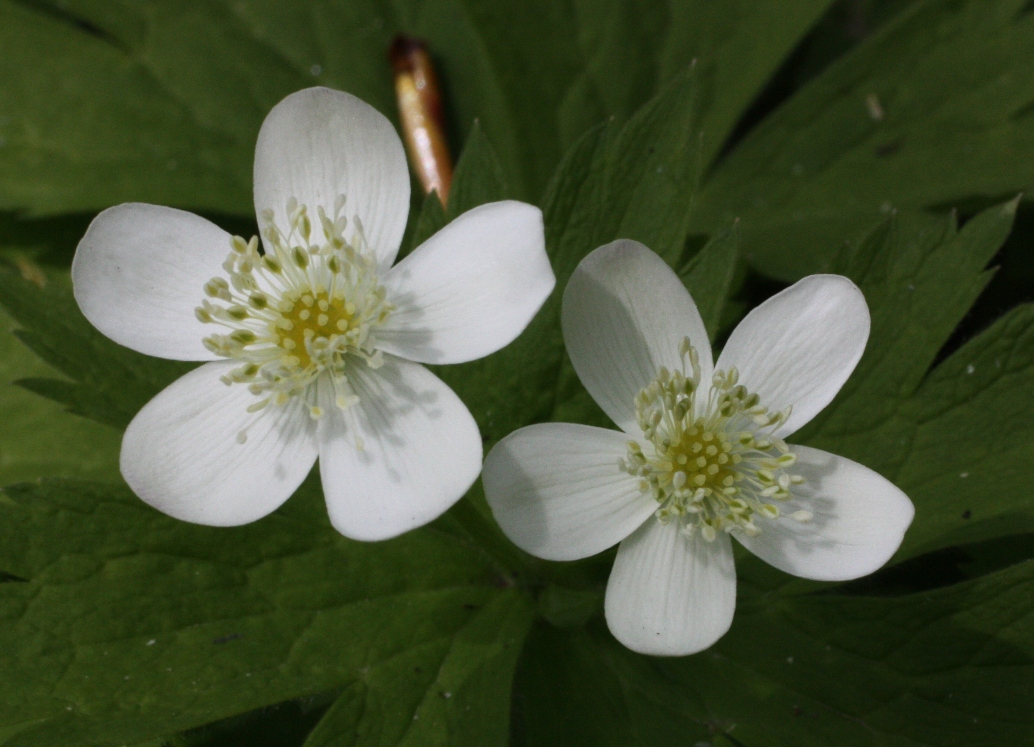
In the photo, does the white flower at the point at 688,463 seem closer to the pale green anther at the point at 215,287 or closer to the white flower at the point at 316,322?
the white flower at the point at 316,322

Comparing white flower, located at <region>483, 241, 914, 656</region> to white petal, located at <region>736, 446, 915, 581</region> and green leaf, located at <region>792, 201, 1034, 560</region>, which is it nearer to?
white petal, located at <region>736, 446, 915, 581</region>

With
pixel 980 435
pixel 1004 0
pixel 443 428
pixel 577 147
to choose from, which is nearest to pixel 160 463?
pixel 443 428

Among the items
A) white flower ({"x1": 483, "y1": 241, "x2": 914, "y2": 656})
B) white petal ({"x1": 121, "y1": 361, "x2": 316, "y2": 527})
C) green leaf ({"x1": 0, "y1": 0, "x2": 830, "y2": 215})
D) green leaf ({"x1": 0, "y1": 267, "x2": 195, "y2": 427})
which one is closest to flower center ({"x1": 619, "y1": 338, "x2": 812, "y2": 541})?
white flower ({"x1": 483, "y1": 241, "x2": 914, "y2": 656})

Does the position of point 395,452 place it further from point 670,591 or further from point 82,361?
point 82,361

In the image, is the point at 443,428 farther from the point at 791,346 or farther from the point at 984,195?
the point at 984,195

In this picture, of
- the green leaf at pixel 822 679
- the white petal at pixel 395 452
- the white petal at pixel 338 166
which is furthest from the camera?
the green leaf at pixel 822 679

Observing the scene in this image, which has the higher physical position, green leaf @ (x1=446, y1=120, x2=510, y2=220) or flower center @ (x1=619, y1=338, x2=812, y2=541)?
green leaf @ (x1=446, y1=120, x2=510, y2=220)

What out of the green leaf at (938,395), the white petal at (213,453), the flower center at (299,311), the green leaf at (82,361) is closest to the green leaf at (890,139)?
the green leaf at (938,395)
